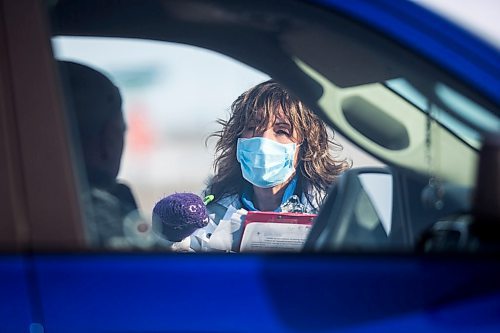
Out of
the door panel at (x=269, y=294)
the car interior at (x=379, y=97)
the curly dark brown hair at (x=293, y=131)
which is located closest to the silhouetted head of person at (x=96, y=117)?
the car interior at (x=379, y=97)

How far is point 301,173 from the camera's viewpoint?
3.24 meters

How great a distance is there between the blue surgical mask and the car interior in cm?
75

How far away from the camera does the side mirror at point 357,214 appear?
6.03 feet

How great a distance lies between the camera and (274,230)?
302cm

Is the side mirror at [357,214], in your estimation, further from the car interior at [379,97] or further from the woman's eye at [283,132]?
the woman's eye at [283,132]

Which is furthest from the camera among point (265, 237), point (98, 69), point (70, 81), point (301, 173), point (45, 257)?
point (301, 173)

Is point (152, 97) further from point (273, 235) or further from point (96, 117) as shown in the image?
point (273, 235)

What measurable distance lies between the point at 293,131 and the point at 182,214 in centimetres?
60

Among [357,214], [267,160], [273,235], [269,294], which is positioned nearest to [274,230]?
[273,235]

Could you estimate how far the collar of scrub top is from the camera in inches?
126

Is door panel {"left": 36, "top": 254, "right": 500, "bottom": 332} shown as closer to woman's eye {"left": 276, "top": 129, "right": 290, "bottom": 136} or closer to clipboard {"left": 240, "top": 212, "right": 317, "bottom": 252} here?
clipboard {"left": 240, "top": 212, "right": 317, "bottom": 252}

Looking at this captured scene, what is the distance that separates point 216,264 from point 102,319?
0.27 meters

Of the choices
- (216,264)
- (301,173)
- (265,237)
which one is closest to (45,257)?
(216,264)

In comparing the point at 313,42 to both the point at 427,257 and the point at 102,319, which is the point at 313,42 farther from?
the point at 102,319
